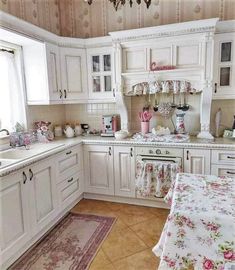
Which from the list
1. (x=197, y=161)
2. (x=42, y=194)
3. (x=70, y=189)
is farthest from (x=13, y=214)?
(x=197, y=161)

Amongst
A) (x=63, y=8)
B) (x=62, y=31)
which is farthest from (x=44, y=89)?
(x=63, y=8)

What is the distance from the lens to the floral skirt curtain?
8.49ft

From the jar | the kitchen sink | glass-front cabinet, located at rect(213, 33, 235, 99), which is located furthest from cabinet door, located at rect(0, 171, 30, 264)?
glass-front cabinet, located at rect(213, 33, 235, 99)

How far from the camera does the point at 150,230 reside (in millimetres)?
2340

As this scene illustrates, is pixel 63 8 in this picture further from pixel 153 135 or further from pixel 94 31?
pixel 153 135

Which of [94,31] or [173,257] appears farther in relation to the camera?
[94,31]

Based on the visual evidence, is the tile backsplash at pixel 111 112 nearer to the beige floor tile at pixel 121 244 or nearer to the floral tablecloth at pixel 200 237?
the beige floor tile at pixel 121 244

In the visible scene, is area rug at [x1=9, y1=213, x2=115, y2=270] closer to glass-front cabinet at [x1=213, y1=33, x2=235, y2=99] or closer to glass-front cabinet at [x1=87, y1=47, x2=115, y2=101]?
glass-front cabinet at [x1=87, y1=47, x2=115, y2=101]

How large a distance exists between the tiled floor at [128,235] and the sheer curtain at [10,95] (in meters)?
1.34

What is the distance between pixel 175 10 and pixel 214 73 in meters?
1.01

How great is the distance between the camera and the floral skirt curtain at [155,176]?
259 cm

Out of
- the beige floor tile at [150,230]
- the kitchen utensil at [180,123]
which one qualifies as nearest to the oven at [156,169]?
the beige floor tile at [150,230]

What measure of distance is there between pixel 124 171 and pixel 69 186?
691 millimetres

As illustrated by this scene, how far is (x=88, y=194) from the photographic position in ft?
10.2
